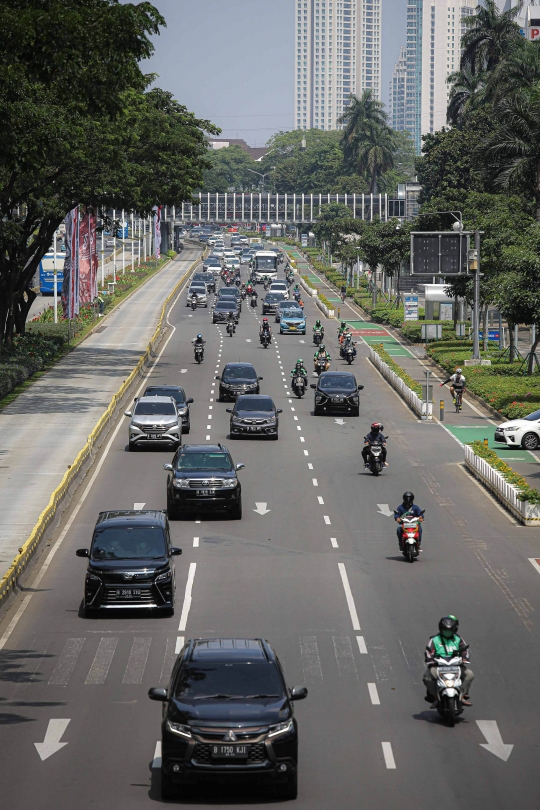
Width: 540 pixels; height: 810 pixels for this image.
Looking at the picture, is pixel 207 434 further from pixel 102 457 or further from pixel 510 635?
pixel 510 635

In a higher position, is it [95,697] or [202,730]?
[202,730]

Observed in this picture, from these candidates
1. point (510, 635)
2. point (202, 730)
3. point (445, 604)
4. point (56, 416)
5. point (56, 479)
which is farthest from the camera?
point (56, 416)

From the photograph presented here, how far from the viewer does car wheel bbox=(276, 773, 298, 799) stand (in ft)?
44.2

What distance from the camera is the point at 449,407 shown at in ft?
180

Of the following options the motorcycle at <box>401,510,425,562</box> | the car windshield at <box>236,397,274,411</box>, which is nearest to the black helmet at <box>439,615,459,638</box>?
the motorcycle at <box>401,510,425,562</box>

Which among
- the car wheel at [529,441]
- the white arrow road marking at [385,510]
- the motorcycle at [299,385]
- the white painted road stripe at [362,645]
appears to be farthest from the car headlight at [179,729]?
the motorcycle at [299,385]

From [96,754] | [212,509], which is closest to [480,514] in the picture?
[212,509]

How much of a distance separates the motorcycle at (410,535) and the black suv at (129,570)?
20.3ft

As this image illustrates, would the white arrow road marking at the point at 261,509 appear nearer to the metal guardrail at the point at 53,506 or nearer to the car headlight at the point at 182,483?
the car headlight at the point at 182,483

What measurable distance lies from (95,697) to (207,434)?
28.6 metres

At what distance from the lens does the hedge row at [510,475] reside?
104 ft

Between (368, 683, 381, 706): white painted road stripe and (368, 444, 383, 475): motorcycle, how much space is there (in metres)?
19.8

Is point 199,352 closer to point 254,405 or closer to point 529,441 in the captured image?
point 254,405

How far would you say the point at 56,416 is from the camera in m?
50.3
